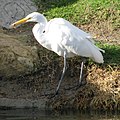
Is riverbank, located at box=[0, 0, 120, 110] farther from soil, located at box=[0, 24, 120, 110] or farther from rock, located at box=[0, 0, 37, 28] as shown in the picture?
rock, located at box=[0, 0, 37, 28]

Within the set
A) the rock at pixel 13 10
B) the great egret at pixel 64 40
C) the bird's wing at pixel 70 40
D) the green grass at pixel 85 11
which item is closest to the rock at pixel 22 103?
the great egret at pixel 64 40

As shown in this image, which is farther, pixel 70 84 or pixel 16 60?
pixel 16 60

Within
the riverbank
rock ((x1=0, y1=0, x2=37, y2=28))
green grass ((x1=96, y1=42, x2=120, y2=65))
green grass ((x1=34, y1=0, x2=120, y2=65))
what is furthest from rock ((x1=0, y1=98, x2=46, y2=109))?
rock ((x1=0, y1=0, x2=37, y2=28))

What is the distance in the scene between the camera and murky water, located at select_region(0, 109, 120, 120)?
9695 millimetres

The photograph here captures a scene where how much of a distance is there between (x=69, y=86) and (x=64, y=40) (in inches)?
39.4

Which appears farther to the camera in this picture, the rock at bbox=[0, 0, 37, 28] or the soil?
the rock at bbox=[0, 0, 37, 28]

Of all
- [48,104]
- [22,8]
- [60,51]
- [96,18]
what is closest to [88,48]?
[60,51]

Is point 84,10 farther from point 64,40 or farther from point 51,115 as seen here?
point 51,115

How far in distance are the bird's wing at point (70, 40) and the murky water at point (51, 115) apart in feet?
3.83

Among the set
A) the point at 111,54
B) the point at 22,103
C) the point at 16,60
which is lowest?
the point at 22,103

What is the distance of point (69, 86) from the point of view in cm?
1109

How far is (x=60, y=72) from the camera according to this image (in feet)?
37.2

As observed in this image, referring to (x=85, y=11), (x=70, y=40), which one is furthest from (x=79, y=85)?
(x=85, y=11)

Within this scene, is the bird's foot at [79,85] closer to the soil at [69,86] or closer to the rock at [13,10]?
the soil at [69,86]
